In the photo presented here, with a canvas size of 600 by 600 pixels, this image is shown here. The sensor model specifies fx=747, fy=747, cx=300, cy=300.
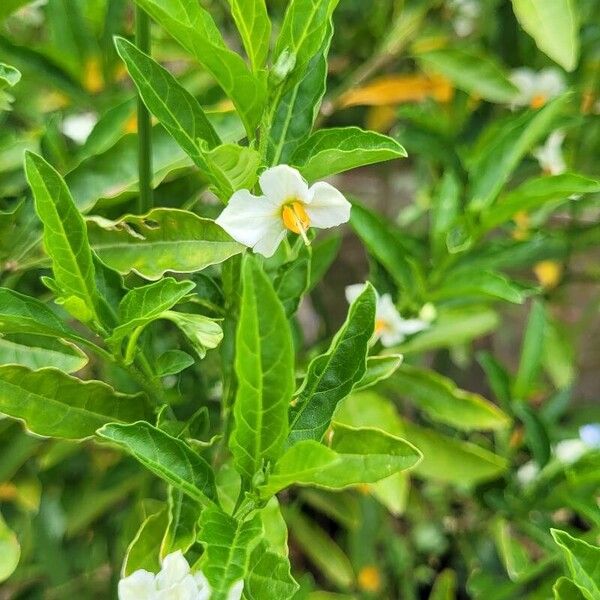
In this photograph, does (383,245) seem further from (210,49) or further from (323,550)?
(323,550)

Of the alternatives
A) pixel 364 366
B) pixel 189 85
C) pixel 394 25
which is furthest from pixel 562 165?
pixel 364 366

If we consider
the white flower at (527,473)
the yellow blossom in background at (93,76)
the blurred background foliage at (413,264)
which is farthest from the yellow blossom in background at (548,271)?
the yellow blossom in background at (93,76)

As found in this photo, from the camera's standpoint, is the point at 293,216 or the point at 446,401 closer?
the point at 293,216

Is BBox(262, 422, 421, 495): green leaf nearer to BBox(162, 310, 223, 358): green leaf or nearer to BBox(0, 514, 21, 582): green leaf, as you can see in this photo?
BBox(162, 310, 223, 358): green leaf

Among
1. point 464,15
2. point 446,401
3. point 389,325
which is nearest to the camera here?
point 389,325

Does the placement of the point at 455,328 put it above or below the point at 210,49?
below

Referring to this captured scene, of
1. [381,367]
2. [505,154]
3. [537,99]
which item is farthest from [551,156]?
[381,367]
